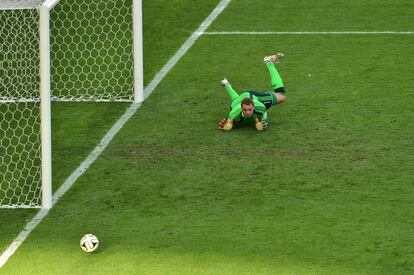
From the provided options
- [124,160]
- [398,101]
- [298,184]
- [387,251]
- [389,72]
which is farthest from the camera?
[389,72]

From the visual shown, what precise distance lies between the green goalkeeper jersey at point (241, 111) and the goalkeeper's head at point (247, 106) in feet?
0.49

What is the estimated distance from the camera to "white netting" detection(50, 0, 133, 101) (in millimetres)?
15141

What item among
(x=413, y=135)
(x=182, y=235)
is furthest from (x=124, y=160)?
(x=413, y=135)

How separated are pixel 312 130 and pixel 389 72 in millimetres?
2275

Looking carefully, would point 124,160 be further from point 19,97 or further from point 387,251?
point 387,251

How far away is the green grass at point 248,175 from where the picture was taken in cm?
1044

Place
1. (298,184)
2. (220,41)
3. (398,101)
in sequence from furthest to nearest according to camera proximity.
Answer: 1. (220,41)
2. (398,101)
3. (298,184)

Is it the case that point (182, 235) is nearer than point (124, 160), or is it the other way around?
point (182, 235)

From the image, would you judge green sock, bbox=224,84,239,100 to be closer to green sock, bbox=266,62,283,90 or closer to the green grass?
the green grass

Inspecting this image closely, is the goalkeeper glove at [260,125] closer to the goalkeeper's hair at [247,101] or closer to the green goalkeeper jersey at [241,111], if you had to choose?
the green goalkeeper jersey at [241,111]

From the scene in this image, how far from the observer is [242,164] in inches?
497

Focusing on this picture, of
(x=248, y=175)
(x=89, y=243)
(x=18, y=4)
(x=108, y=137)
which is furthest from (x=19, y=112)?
(x=89, y=243)

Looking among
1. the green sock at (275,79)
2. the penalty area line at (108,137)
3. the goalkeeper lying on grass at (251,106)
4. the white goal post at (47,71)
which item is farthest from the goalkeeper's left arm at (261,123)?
the white goal post at (47,71)

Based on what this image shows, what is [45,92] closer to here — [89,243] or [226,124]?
[89,243]
